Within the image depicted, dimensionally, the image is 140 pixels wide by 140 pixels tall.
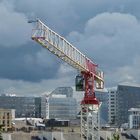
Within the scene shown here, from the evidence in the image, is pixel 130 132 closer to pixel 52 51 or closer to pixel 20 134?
pixel 20 134

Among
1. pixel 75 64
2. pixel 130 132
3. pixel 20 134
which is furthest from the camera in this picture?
pixel 130 132

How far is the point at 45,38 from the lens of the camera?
310 ft

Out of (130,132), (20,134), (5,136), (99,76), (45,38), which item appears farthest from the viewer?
(130,132)

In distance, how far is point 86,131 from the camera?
116000 mm

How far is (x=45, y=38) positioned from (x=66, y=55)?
677cm

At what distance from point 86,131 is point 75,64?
742 inches

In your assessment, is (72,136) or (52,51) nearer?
(52,51)

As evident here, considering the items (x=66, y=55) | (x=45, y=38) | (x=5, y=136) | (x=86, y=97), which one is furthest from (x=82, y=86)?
(x=5, y=136)

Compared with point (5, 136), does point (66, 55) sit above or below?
above

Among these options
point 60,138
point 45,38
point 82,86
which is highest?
point 45,38

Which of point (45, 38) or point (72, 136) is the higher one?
point (45, 38)

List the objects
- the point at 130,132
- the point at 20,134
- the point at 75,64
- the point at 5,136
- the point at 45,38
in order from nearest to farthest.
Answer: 1. the point at 45,38
2. the point at 75,64
3. the point at 5,136
4. the point at 20,134
5. the point at 130,132

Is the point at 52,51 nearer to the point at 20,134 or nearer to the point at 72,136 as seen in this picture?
the point at 20,134

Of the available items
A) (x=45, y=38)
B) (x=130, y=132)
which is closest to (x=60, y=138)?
(x=130, y=132)
